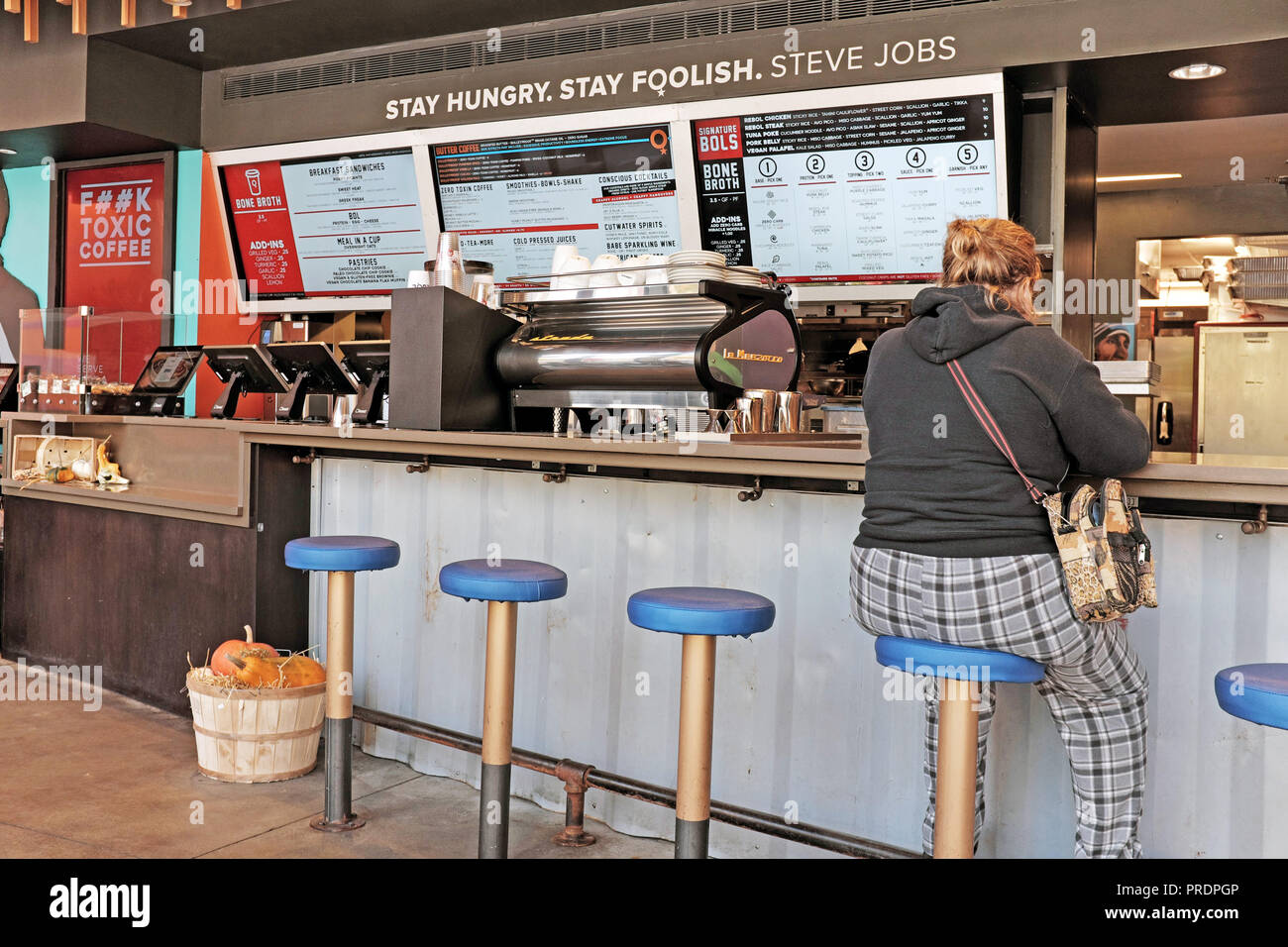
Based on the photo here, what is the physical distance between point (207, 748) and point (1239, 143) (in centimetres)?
572

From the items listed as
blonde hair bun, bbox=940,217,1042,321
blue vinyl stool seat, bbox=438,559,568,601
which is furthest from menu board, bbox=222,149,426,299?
blonde hair bun, bbox=940,217,1042,321

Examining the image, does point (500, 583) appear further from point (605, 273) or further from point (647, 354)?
point (605, 273)

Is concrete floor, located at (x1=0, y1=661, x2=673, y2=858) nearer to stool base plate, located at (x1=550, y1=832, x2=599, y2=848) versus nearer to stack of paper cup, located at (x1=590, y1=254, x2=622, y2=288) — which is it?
stool base plate, located at (x1=550, y1=832, x2=599, y2=848)

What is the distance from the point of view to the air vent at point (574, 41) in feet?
13.0

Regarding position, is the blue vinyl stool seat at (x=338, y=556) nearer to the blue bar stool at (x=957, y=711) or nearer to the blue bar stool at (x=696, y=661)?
the blue bar stool at (x=696, y=661)

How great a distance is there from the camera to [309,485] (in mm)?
3643

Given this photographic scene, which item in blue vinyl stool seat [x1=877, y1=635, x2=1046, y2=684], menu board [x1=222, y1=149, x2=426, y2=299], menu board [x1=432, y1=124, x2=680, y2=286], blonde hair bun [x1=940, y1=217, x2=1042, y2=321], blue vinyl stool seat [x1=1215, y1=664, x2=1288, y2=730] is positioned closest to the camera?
blue vinyl stool seat [x1=1215, y1=664, x2=1288, y2=730]

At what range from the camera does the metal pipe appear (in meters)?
2.37

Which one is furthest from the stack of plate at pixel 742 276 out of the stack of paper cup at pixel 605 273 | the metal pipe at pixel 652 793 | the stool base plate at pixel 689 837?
the stool base plate at pixel 689 837

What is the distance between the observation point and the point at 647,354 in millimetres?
2854

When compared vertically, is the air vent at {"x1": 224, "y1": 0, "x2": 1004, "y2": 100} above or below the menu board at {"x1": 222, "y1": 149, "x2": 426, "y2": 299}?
above

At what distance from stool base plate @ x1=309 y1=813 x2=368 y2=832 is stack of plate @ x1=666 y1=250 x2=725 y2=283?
63.3 inches

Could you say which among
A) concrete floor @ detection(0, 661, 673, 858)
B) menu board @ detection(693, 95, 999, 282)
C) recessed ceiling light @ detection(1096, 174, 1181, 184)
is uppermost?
recessed ceiling light @ detection(1096, 174, 1181, 184)

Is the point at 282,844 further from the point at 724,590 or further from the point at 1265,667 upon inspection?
the point at 1265,667
